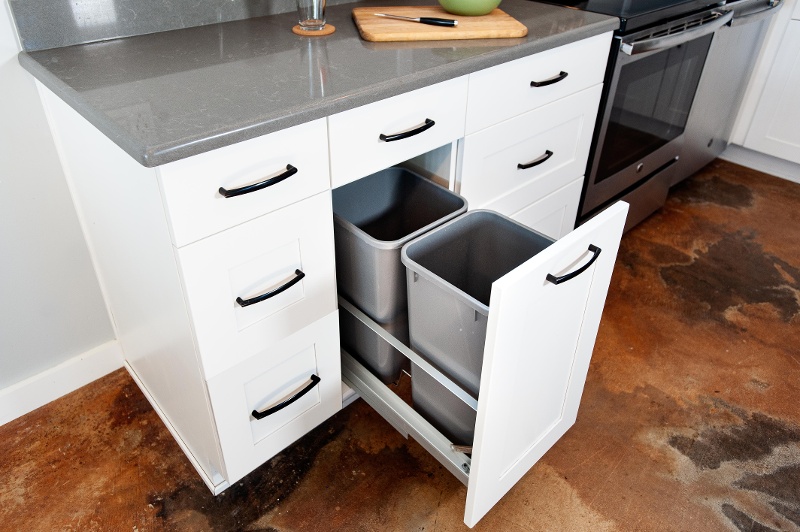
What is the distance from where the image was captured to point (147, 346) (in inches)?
56.4

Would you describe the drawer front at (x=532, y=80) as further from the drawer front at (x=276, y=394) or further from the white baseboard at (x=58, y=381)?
the white baseboard at (x=58, y=381)

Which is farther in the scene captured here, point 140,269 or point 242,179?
point 140,269

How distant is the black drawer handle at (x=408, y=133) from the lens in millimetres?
1230

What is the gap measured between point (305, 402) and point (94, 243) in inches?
25.8

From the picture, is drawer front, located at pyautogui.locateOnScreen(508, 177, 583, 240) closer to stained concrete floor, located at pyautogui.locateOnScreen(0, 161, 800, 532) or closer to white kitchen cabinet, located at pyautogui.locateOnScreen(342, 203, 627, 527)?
stained concrete floor, located at pyautogui.locateOnScreen(0, 161, 800, 532)

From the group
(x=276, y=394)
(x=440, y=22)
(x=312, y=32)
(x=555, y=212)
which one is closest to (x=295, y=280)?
(x=276, y=394)

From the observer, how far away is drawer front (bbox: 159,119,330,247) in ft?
3.12

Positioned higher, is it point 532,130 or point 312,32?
point 312,32

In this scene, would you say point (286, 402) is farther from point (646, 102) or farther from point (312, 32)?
point (646, 102)

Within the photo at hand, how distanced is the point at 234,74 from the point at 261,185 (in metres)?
0.29

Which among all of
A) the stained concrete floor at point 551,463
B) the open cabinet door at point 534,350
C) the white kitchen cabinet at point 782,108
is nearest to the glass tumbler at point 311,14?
the open cabinet door at point 534,350

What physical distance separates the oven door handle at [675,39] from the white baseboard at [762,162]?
0.98m

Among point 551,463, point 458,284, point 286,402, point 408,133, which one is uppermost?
point 408,133

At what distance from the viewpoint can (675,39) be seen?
6.08ft
